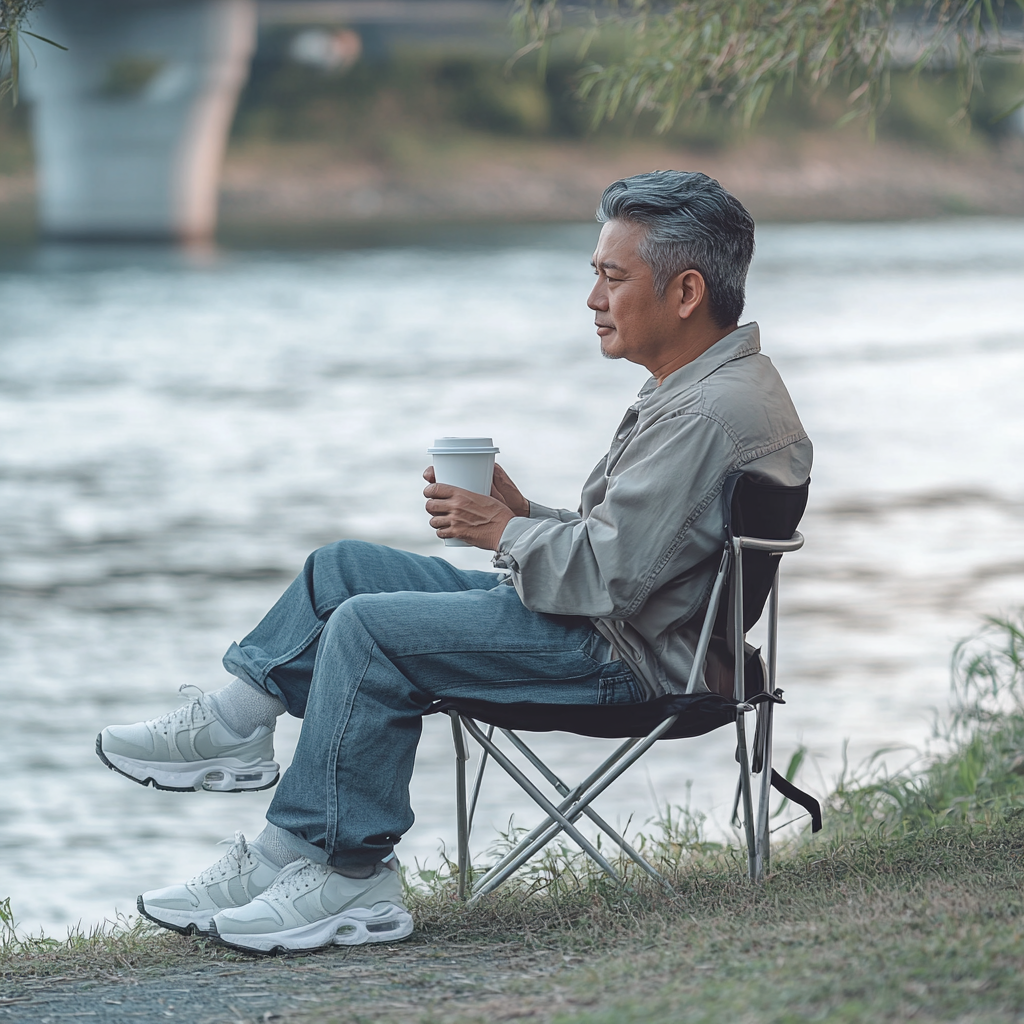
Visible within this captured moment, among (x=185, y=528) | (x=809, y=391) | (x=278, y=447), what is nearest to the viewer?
(x=185, y=528)

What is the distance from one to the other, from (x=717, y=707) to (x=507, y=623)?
0.41m

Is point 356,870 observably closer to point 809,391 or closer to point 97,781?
point 97,781

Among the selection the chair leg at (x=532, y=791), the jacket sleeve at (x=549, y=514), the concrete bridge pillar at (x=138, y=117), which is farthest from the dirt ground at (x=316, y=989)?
the concrete bridge pillar at (x=138, y=117)

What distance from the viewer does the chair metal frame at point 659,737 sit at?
118 inches

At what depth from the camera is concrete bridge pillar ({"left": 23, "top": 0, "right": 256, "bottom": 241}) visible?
34.4m

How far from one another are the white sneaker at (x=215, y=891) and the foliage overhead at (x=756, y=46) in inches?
92.5

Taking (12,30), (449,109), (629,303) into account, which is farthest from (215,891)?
(449,109)

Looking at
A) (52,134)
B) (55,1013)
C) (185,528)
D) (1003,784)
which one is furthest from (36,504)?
(52,134)

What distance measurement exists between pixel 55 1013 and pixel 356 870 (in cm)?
58

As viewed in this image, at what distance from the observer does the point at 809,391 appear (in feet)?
50.5

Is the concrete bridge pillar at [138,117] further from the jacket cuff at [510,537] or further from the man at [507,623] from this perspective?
the jacket cuff at [510,537]

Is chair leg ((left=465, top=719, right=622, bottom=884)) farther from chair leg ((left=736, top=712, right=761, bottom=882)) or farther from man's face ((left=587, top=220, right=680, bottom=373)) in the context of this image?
man's face ((left=587, top=220, right=680, bottom=373))

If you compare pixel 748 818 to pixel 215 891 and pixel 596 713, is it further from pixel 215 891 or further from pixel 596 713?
pixel 215 891

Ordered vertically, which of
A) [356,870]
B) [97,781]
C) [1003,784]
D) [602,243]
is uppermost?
[602,243]
